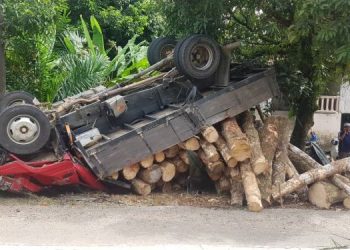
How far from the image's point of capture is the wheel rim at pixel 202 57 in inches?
360

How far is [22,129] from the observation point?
8180mm

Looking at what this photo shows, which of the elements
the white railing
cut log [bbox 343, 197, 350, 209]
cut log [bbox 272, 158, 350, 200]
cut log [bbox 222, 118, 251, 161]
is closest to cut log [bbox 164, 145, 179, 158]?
cut log [bbox 222, 118, 251, 161]

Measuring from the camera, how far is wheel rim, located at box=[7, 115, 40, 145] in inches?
321

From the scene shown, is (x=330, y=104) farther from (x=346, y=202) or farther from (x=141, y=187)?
(x=141, y=187)

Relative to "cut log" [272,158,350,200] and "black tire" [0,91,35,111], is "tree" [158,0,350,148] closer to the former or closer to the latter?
"cut log" [272,158,350,200]

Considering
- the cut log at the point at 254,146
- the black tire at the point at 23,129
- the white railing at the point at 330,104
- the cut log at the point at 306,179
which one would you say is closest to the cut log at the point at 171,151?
the cut log at the point at 254,146

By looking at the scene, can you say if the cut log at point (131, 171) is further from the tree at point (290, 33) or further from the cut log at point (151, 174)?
the tree at point (290, 33)

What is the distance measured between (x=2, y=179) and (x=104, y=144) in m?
1.63

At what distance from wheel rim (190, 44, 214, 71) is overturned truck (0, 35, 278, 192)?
17 millimetres

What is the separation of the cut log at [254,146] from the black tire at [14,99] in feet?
12.4

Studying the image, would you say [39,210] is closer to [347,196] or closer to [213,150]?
[213,150]

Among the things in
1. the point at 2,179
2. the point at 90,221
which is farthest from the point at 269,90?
the point at 2,179

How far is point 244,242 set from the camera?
21.8ft

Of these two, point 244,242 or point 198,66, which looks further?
point 198,66
